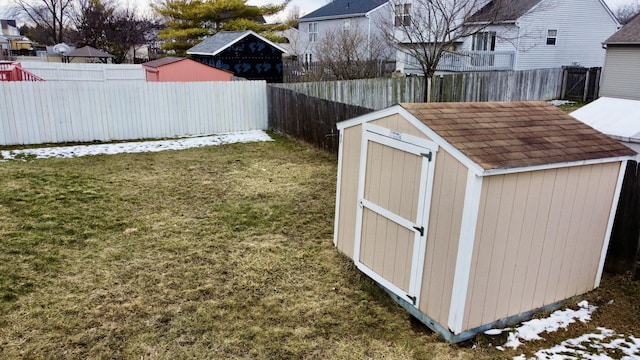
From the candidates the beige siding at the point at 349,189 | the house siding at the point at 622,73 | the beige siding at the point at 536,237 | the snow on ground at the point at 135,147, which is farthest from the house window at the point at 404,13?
the beige siding at the point at 536,237

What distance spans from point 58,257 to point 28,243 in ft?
2.10

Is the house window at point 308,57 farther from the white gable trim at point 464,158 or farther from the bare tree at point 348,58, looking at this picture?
the white gable trim at point 464,158

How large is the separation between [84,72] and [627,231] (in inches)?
890

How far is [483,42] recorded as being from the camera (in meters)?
23.6

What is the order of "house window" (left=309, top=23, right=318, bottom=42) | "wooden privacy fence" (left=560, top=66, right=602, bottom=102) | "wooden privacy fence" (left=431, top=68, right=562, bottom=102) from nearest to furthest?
"wooden privacy fence" (left=431, top=68, right=562, bottom=102) < "wooden privacy fence" (left=560, top=66, right=602, bottom=102) < "house window" (left=309, top=23, right=318, bottom=42)

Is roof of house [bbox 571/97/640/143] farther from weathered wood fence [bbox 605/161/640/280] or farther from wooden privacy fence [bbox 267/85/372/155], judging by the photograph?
wooden privacy fence [bbox 267/85/372/155]

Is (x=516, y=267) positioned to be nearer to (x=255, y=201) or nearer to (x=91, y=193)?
(x=255, y=201)

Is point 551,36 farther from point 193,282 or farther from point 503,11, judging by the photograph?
point 193,282

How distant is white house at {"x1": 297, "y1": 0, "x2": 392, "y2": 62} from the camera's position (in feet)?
90.2

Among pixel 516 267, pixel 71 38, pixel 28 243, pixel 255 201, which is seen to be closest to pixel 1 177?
pixel 28 243

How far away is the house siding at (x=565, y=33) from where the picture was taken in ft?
71.9

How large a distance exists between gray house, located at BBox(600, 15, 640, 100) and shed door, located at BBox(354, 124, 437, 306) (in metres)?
17.8

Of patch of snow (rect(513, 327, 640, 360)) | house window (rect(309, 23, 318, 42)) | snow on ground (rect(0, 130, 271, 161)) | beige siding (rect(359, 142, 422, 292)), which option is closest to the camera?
patch of snow (rect(513, 327, 640, 360))

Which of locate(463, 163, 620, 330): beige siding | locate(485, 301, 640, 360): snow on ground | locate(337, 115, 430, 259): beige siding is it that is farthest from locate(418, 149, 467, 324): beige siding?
locate(337, 115, 430, 259): beige siding
